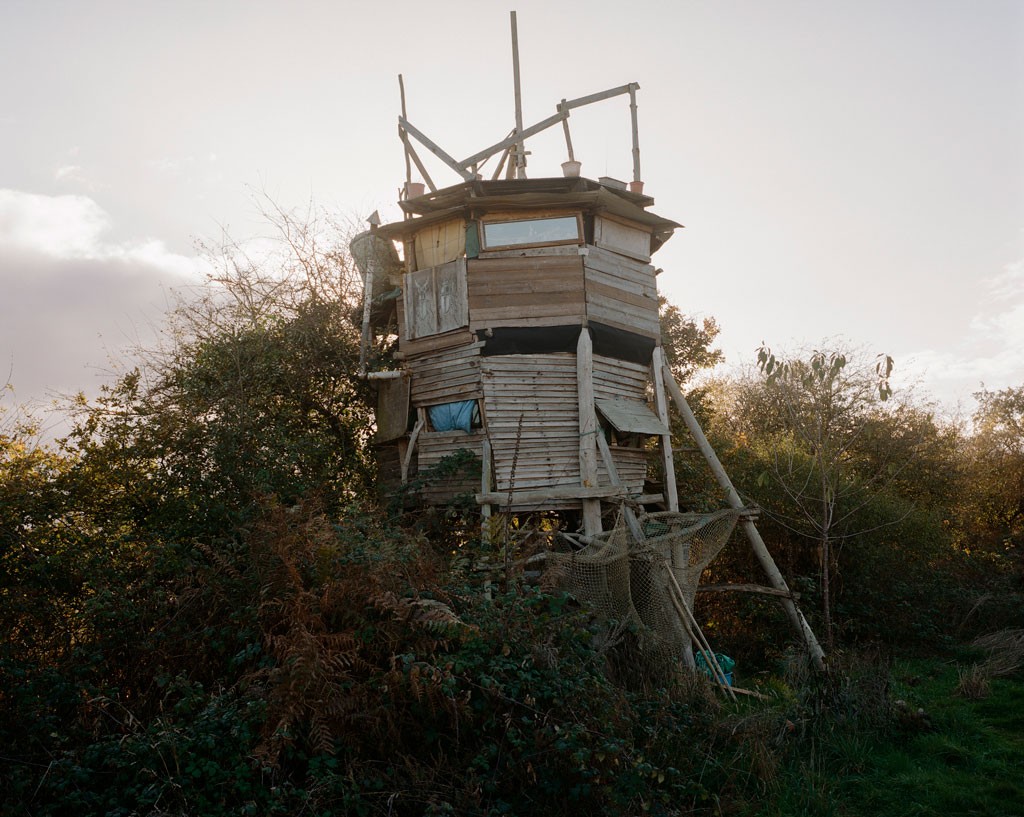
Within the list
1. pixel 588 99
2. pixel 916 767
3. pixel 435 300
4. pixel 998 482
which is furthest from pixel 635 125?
pixel 998 482

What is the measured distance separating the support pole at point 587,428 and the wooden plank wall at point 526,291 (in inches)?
25.3

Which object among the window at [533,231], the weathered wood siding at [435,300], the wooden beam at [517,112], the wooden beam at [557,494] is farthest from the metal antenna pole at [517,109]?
the wooden beam at [557,494]

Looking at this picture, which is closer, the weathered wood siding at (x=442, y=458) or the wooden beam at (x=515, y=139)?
the weathered wood siding at (x=442, y=458)

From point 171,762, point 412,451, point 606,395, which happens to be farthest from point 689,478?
point 171,762

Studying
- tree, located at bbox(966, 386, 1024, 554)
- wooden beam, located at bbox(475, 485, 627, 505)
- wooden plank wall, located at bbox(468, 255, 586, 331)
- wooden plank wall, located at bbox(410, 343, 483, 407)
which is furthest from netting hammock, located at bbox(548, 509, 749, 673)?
tree, located at bbox(966, 386, 1024, 554)

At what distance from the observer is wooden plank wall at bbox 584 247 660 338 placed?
14805 millimetres

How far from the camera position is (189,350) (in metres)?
15.5

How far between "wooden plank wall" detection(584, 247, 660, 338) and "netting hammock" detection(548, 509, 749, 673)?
4307 mm

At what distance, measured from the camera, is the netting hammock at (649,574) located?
1000 centimetres

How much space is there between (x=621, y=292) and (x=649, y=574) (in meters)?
6.38

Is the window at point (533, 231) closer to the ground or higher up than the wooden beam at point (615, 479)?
Answer: higher up

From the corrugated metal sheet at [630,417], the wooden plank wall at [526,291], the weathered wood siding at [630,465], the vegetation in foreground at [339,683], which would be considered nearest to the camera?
the vegetation in foreground at [339,683]

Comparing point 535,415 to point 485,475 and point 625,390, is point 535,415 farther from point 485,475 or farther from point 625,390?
point 625,390

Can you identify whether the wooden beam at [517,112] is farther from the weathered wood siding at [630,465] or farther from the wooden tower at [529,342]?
the weathered wood siding at [630,465]
